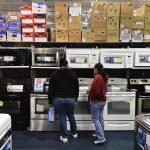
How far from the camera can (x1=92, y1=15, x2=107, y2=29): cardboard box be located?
572cm

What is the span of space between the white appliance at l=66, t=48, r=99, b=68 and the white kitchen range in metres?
0.70

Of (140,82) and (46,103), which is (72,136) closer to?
(46,103)

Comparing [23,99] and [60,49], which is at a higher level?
[60,49]

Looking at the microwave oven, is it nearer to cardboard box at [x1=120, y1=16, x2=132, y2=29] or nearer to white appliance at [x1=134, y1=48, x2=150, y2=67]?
cardboard box at [x1=120, y1=16, x2=132, y2=29]

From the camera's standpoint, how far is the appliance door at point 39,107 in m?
5.57

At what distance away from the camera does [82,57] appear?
565 cm

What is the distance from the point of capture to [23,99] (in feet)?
18.6

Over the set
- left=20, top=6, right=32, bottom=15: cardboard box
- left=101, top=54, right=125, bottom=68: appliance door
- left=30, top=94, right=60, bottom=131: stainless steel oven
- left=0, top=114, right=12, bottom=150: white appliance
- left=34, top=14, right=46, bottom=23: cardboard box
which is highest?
left=20, top=6, right=32, bottom=15: cardboard box

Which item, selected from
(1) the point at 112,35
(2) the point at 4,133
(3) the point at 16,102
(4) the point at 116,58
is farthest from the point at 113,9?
(2) the point at 4,133

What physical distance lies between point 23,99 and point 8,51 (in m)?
1.03

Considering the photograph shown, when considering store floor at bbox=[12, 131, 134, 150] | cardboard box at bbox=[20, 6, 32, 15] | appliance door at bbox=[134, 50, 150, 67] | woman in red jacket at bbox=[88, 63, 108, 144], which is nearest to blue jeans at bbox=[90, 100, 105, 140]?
woman in red jacket at bbox=[88, 63, 108, 144]

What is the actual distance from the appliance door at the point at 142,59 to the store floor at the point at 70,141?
4.62 ft

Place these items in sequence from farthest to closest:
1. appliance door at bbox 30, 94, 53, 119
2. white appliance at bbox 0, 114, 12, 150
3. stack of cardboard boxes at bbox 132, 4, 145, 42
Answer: stack of cardboard boxes at bbox 132, 4, 145, 42
appliance door at bbox 30, 94, 53, 119
white appliance at bbox 0, 114, 12, 150

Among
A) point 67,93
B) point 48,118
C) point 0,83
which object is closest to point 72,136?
point 48,118
